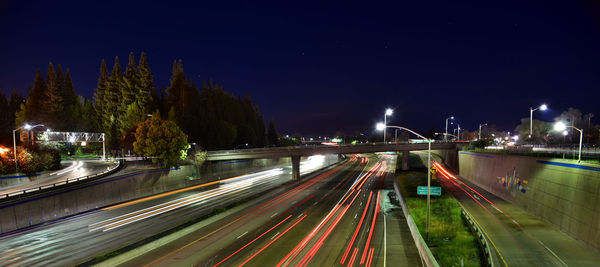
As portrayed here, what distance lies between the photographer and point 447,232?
25.8 meters

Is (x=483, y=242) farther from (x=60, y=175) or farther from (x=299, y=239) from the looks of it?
(x=60, y=175)

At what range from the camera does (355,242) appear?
81.6 feet

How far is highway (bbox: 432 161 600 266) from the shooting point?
20062 millimetres

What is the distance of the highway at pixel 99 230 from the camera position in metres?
22.8

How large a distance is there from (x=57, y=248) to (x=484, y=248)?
34.1 metres

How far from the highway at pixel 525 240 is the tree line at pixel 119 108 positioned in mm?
58603

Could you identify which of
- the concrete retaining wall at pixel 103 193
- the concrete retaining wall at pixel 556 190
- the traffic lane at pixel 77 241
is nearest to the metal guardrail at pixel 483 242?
the concrete retaining wall at pixel 556 190

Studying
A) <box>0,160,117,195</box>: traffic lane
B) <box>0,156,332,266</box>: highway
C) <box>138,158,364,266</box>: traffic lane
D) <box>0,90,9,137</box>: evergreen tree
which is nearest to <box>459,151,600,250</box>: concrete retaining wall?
<box>138,158,364,266</box>: traffic lane

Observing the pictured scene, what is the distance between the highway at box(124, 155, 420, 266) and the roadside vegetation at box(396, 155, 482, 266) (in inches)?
68.4

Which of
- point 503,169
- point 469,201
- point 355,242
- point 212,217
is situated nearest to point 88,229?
point 212,217

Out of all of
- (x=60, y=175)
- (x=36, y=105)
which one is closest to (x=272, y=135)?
(x=36, y=105)

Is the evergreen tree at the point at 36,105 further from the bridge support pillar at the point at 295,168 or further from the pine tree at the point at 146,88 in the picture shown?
the bridge support pillar at the point at 295,168

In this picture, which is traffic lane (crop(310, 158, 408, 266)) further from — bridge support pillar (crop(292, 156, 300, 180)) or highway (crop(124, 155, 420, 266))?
bridge support pillar (crop(292, 156, 300, 180))

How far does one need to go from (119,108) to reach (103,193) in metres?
34.9
